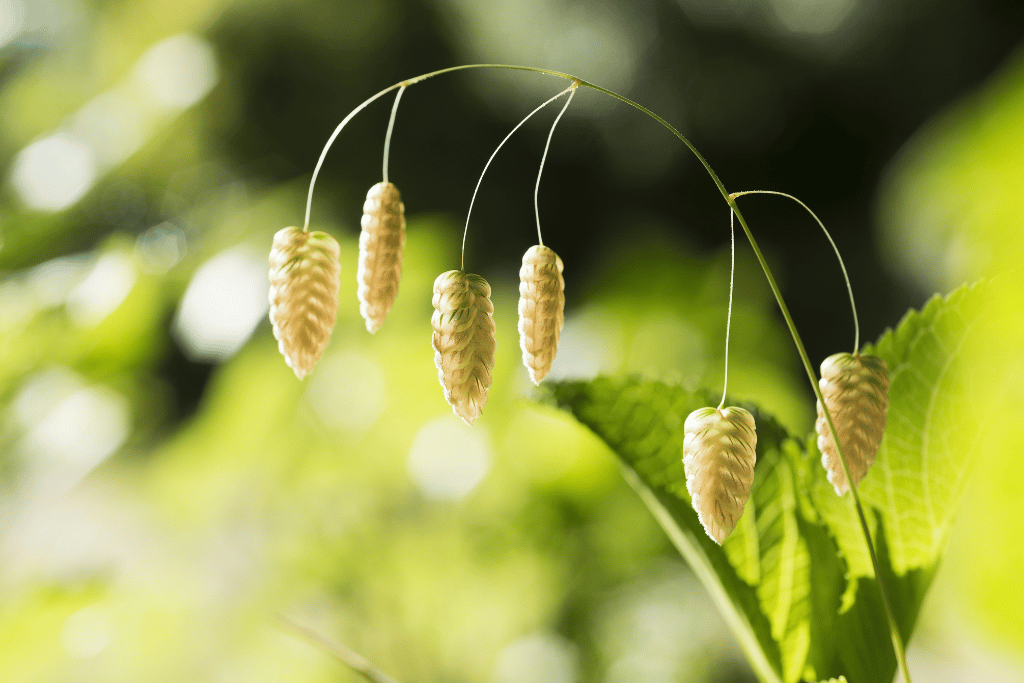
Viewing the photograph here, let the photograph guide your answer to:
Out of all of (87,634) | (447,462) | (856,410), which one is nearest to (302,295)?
(856,410)

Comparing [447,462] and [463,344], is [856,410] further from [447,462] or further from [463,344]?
[447,462]

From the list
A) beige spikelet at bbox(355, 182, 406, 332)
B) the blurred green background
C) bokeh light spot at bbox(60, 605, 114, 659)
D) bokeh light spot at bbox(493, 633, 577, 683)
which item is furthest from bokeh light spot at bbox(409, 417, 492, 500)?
beige spikelet at bbox(355, 182, 406, 332)

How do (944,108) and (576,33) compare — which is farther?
(576,33)

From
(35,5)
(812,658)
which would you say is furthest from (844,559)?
(35,5)

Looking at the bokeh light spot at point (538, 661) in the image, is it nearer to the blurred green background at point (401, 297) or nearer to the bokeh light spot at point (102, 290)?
the blurred green background at point (401, 297)

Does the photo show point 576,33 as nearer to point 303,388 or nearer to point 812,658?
point 303,388

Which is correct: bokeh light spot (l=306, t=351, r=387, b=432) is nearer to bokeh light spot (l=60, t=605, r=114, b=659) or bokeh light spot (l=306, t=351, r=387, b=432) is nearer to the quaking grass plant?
bokeh light spot (l=60, t=605, r=114, b=659)

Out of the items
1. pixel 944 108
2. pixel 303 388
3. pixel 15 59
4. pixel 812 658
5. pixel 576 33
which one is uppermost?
pixel 15 59
